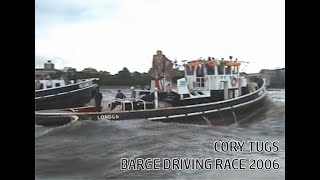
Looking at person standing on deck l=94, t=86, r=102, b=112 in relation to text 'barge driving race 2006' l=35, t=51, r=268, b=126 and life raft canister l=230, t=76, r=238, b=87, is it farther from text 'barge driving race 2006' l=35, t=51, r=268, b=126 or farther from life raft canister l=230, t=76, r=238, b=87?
life raft canister l=230, t=76, r=238, b=87

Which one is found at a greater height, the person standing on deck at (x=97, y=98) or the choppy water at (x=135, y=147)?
the person standing on deck at (x=97, y=98)

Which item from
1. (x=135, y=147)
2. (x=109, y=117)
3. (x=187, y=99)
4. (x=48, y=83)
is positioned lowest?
(x=135, y=147)

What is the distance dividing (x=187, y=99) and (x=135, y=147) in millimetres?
461

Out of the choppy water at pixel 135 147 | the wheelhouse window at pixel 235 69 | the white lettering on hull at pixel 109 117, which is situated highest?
the wheelhouse window at pixel 235 69

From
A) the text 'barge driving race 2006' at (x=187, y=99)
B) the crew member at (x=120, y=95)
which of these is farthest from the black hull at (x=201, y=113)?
the crew member at (x=120, y=95)

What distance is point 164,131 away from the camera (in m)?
2.70

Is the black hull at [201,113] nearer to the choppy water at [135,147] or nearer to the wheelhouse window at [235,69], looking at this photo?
the choppy water at [135,147]

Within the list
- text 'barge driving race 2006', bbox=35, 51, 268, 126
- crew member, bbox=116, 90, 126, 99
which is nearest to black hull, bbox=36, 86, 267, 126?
text 'barge driving race 2006', bbox=35, 51, 268, 126

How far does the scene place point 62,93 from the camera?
2.67 meters

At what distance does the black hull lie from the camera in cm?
268

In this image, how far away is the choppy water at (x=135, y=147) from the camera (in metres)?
2.64

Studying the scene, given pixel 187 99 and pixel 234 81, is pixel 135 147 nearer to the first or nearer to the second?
pixel 187 99

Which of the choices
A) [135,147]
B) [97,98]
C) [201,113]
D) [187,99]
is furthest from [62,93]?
[201,113]
